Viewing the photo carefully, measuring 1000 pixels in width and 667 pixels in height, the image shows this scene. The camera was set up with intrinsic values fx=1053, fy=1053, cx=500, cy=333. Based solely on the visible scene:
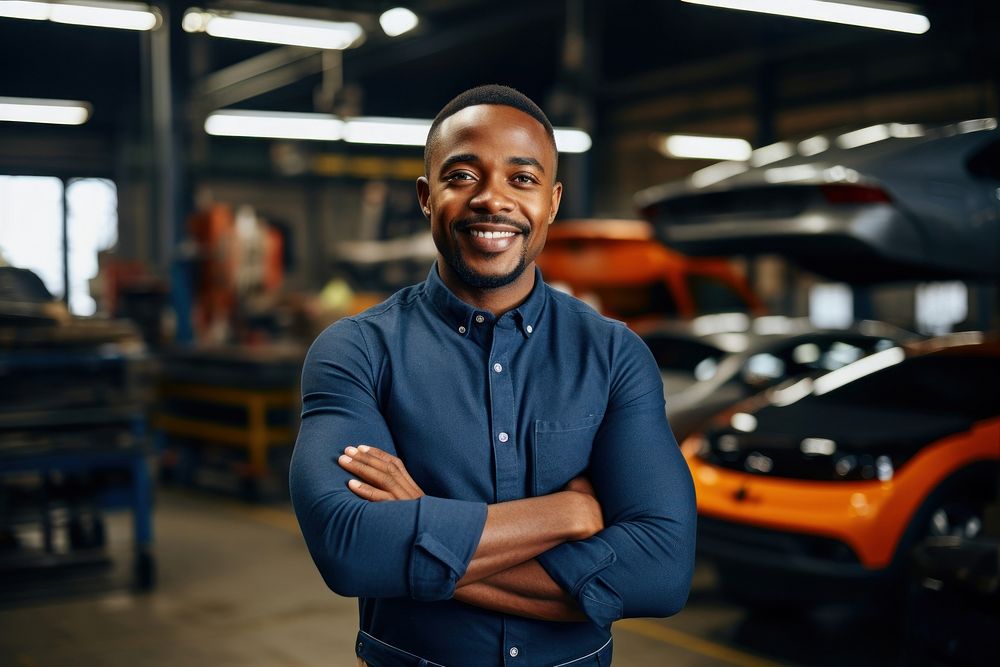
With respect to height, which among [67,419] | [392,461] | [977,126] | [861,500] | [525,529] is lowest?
[861,500]

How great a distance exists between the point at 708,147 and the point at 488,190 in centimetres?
1516

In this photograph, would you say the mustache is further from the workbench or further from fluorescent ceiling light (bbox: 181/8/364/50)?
fluorescent ceiling light (bbox: 181/8/364/50)

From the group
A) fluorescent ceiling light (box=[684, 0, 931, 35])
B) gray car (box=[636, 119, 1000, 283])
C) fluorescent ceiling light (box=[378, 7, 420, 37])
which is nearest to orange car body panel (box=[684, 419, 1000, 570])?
gray car (box=[636, 119, 1000, 283])

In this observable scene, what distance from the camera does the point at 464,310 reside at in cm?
179

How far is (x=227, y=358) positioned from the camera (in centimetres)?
881

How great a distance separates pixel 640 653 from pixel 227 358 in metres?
5.17

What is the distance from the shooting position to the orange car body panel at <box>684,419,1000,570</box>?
14.8ft

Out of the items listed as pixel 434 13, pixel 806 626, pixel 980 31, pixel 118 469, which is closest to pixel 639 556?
pixel 806 626

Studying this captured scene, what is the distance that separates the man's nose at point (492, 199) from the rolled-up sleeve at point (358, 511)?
0.99 feet

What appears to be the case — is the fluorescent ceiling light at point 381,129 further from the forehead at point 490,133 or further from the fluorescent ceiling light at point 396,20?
the forehead at point 490,133

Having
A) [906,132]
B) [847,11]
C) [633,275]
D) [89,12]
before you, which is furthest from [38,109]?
[906,132]

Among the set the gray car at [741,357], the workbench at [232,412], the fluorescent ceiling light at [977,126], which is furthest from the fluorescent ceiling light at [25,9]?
the fluorescent ceiling light at [977,126]

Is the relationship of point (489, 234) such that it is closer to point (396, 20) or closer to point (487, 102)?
point (487, 102)

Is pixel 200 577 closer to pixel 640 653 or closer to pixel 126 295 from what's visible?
pixel 640 653
